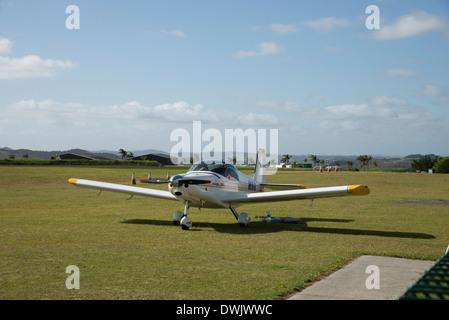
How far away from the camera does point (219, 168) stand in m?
14.8

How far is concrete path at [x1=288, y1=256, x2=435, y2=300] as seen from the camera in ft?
20.9

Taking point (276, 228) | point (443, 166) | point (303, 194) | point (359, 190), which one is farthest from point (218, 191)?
point (443, 166)

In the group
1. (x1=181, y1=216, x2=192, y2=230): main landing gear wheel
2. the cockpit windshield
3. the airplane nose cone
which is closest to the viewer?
the airplane nose cone

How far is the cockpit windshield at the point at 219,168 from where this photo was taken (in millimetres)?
14531

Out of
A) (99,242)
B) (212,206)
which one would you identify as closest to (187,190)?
(212,206)

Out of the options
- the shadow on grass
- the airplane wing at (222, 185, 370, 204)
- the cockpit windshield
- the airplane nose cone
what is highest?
the cockpit windshield

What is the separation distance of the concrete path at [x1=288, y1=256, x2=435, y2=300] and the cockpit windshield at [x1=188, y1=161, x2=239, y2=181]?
6620 mm

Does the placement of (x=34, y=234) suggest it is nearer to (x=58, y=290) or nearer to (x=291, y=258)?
(x=58, y=290)

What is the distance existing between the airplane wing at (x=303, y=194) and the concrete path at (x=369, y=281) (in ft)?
12.4

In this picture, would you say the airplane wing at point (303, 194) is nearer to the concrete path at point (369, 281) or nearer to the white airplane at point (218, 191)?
the white airplane at point (218, 191)

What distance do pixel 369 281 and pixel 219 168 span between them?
8.30 m

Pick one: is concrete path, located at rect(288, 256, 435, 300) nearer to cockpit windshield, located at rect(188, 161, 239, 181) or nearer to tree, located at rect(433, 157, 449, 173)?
cockpit windshield, located at rect(188, 161, 239, 181)

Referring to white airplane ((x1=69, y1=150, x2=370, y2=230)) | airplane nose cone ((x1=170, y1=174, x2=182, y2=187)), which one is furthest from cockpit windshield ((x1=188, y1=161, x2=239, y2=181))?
airplane nose cone ((x1=170, y1=174, x2=182, y2=187))
